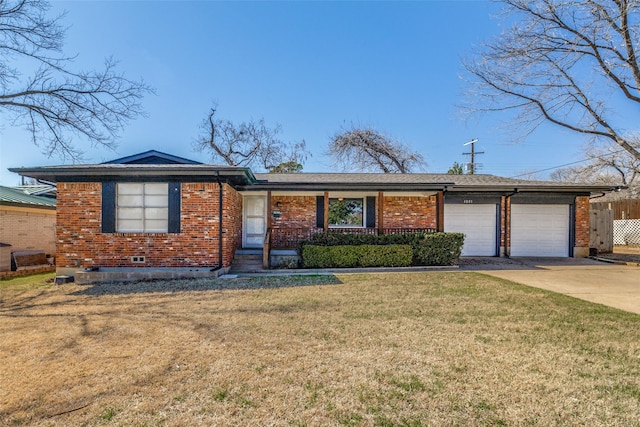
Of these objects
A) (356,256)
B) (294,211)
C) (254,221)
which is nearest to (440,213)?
(356,256)

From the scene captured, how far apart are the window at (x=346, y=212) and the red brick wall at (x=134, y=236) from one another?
5863 millimetres

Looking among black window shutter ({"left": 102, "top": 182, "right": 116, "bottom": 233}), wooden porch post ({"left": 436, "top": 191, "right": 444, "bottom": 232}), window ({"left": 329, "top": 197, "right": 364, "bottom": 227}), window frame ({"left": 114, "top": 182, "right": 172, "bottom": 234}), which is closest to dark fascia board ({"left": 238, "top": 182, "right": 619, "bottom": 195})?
wooden porch post ({"left": 436, "top": 191, "right": 444, "bottom": 232})

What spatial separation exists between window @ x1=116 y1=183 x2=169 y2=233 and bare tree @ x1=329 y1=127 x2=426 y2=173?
786 inches

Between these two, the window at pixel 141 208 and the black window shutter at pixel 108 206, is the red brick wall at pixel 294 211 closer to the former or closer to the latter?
the window at pixel 141 208

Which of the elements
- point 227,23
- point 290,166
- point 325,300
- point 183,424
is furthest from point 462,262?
point 290,166

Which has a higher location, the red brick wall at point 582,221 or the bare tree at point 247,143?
the bare tree at point 247,143

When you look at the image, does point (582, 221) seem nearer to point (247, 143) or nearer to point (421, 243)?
point (421, 243)

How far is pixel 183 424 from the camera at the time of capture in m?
2.35

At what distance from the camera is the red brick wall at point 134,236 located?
875 centimetres

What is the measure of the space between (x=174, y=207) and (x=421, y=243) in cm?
740

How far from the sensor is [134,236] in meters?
8.79

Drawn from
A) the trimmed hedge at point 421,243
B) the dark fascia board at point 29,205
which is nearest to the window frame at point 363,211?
the trimmed hedge at point 421,243

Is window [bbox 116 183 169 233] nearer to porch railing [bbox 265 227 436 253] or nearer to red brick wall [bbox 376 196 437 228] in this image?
porch railing [bbox 265 227 436 253]

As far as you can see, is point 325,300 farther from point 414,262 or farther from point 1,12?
point 1,12
